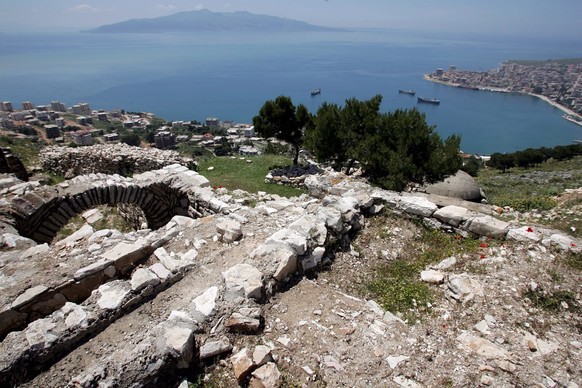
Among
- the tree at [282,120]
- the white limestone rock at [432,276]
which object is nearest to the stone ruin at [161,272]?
the white limestone rock at [432,276]

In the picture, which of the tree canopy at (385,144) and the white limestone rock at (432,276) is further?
the tree canopy at (385,144)

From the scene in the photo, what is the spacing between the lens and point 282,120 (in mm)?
20344

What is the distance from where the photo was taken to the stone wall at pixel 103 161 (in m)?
15.7

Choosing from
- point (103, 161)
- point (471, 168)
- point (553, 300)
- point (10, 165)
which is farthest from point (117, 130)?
point (553, 300)

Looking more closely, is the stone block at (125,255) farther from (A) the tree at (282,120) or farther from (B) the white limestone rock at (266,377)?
(A) the tree at (282,120)

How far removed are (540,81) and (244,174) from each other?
156546 millimetres

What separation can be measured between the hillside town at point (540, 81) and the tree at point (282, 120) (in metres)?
99.4

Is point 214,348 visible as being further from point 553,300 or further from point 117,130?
point 117,130

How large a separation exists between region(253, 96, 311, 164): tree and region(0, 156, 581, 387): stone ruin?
1184 centimetres

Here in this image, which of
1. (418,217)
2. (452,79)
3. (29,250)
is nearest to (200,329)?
(29,250)

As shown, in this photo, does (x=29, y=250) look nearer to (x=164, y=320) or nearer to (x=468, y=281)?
(x=164, y=320)

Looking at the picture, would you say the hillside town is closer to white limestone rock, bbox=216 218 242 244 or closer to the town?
the town

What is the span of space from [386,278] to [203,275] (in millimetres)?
3515

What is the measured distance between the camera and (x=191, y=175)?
11453 millimetres
